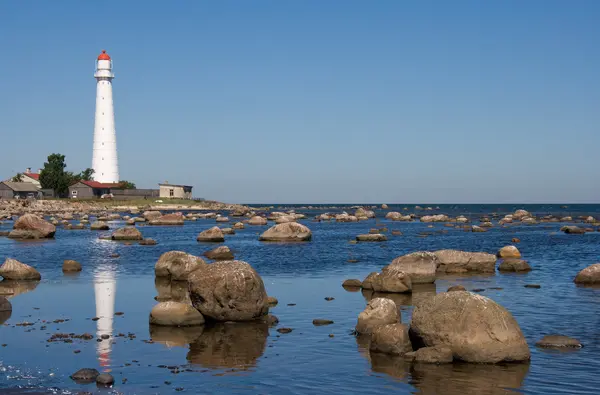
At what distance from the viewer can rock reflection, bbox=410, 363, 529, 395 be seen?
590 inches

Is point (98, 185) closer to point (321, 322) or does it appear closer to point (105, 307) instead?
point (105, 307)

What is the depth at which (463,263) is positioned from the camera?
36.1 meters

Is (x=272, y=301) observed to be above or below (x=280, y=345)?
above

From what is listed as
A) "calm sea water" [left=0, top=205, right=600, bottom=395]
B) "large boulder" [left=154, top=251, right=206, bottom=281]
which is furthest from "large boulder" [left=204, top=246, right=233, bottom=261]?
"large boulder" [left=154, top=251, right=206, bottom=281]

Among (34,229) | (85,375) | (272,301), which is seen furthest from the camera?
(34,229)

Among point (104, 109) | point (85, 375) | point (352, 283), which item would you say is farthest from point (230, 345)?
point (104, 109)

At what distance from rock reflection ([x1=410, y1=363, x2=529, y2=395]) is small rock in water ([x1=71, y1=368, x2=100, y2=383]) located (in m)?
6.91

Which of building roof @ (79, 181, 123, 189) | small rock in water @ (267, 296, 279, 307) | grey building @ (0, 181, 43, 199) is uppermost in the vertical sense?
building roof @ (79, 181, 123, 189)

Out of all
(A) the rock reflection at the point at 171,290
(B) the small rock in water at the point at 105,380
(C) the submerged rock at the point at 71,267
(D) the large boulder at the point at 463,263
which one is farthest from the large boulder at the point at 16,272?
(D) the large boulder at the point at 463,263

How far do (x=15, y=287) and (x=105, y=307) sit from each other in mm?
6963

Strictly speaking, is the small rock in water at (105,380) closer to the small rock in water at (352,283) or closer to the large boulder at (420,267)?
the small rock in water at (352,283)

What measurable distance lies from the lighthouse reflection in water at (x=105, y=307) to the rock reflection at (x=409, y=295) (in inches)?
375

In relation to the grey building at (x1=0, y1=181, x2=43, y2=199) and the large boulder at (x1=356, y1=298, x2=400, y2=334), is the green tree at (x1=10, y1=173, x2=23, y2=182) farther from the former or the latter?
the large boulder at (x1=356, y1=298, x2=400, y2=334)

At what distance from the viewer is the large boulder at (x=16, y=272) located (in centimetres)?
3203
